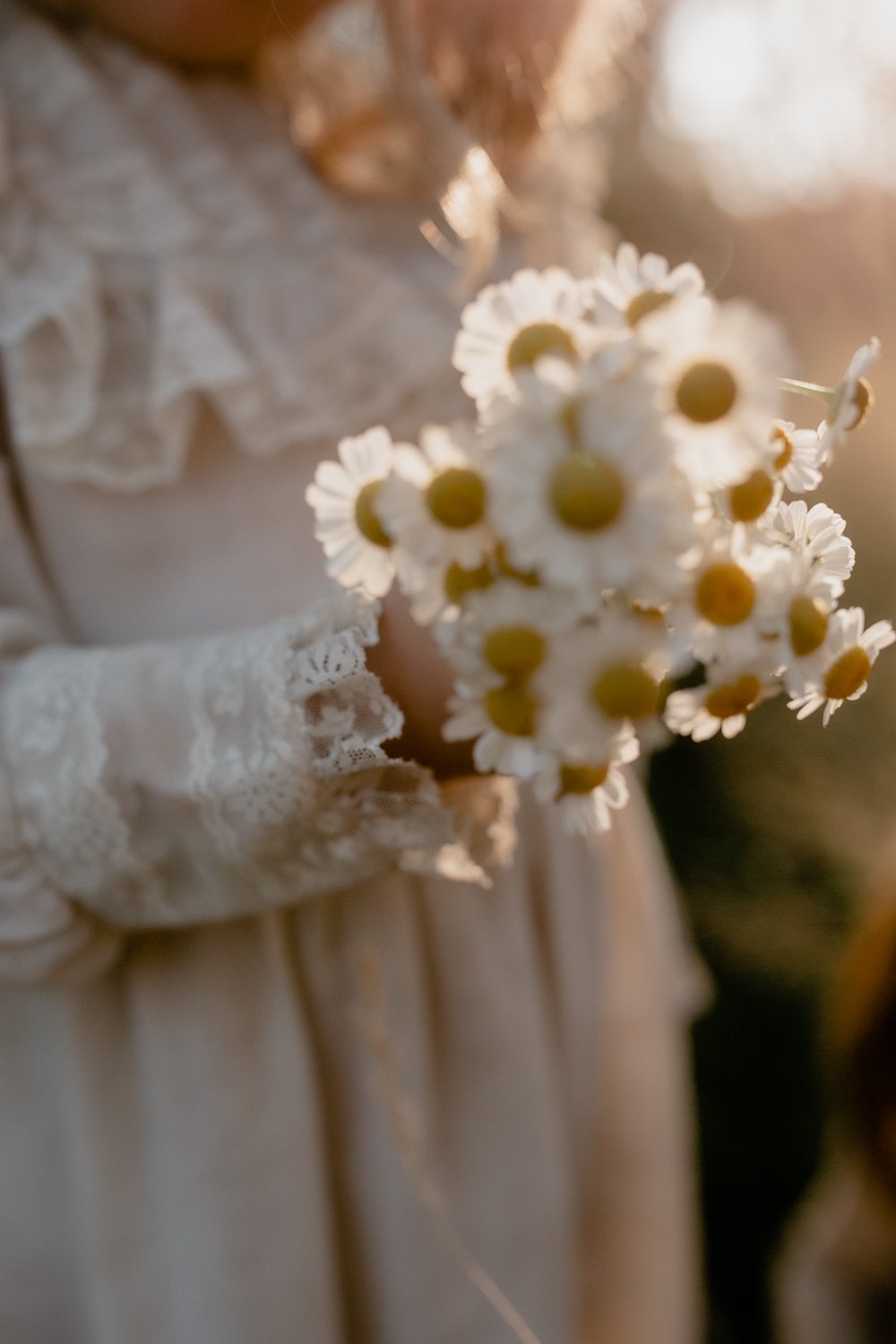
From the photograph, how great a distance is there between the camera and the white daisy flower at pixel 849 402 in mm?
278

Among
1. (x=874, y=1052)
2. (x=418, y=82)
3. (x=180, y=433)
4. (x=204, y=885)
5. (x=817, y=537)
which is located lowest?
(x=874, y=1052)

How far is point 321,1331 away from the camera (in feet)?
1.87

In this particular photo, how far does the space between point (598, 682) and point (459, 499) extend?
0.06 metres

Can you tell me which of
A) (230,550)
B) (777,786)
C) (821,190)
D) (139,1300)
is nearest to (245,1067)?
(139,1300)

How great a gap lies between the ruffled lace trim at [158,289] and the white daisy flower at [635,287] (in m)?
0.32

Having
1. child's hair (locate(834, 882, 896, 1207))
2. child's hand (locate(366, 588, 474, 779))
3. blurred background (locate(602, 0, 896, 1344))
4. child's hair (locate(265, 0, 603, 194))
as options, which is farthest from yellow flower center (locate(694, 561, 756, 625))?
A: blurred background (locate(602, 0, 896, 1344))

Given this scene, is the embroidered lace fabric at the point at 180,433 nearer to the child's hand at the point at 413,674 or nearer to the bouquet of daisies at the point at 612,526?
the child's hand at the point at 413,674

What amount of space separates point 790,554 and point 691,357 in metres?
0.06

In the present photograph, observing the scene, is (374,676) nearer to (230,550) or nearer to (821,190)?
(230,550)

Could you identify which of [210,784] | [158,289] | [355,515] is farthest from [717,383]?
[158,289]

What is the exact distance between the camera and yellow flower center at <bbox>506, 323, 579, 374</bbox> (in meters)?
0.26

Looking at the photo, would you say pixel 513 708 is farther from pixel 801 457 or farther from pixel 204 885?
pixel 204 885

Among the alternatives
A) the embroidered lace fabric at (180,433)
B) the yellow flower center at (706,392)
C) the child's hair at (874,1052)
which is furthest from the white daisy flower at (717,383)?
the child's hair at (874,1052)

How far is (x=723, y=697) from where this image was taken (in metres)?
0.28
